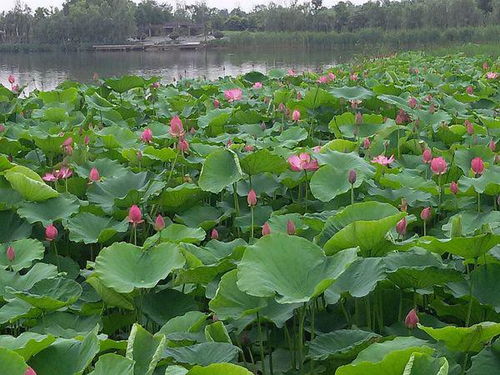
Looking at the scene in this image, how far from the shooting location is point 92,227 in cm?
155

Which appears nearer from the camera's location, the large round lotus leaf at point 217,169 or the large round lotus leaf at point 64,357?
the large round lotus leaf at point 64,357

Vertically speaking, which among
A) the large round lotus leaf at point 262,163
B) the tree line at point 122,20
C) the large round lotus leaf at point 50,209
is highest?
the tree line at point 122,20

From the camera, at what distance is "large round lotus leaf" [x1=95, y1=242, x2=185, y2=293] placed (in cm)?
115

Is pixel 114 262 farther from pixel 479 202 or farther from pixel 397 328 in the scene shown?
pixel 479 202

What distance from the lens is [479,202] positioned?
5.10ft

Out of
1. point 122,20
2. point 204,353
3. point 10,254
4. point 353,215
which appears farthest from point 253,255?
point 122,20

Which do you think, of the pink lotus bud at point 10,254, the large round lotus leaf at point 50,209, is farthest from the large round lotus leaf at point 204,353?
the large round lotus leaf at point 50,209

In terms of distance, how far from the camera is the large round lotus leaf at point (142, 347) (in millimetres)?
867

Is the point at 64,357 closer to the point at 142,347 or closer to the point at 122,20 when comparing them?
the point at 142,347

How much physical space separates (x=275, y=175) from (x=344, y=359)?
83 centimetres

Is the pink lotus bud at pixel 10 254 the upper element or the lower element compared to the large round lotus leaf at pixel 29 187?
lower

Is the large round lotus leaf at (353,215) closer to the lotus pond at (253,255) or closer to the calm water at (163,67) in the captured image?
the lotus pond at (253,255)

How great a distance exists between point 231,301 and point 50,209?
71cm

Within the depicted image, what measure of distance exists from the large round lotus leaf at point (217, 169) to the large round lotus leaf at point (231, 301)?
1.92 ft
